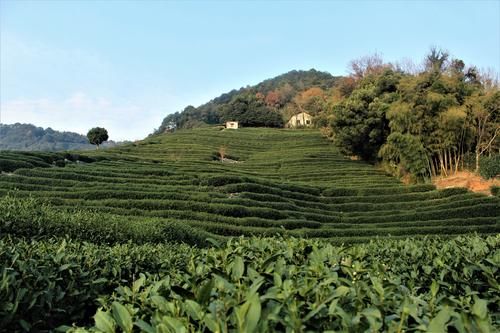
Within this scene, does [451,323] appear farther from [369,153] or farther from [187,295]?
[369,153]

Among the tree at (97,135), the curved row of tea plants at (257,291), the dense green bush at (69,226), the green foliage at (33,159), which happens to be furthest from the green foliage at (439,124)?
the tree at (97,135)

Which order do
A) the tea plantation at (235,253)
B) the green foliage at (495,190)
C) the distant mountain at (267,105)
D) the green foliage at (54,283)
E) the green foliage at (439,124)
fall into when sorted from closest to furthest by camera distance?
the tea plantation at (235,253) → the green foliage at (54,283) → the green foliage at (495,190) → the green foliage at (439,124) → the distant mountain at (267,105)

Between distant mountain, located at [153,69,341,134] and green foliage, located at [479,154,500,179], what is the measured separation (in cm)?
2879

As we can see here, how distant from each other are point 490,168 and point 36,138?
14297 cm

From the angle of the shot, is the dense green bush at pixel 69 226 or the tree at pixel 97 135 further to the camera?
the tree at pixel 97 135

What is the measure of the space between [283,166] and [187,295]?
37.5 metres

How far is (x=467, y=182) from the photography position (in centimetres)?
2778

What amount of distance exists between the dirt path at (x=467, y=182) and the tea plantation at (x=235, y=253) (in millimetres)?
1769

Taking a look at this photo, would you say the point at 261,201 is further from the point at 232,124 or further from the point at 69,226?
the point at 232,124

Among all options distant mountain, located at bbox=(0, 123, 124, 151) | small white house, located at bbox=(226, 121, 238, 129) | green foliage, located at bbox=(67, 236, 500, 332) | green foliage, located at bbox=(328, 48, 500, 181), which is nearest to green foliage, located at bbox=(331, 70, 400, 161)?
green foliage, located at bbox=(328, 48, 500, 181)

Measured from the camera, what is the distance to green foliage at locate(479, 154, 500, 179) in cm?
2653

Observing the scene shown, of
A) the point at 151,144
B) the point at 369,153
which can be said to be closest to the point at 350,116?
the point at 369,153

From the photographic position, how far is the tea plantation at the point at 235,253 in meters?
1.71

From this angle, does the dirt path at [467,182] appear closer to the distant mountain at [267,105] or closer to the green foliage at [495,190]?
the green foliage at [495,190]
